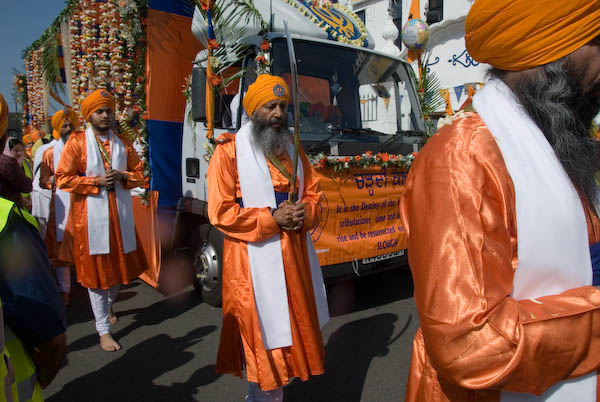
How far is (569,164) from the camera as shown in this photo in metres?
0.95

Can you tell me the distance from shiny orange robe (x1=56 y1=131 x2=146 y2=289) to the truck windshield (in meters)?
1.85

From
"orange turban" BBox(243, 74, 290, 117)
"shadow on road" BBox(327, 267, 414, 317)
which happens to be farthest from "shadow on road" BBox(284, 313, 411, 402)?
"orange turban" BBox(243, 74, 290, 117)

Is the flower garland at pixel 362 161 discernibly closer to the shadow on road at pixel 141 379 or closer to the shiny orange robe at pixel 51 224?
the shadow on road at pixel 141 379

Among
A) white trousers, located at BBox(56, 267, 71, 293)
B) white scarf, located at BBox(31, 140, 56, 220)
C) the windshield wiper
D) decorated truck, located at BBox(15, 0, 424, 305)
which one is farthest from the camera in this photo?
white scarf, located at BBox(31, 140, 56, 220)

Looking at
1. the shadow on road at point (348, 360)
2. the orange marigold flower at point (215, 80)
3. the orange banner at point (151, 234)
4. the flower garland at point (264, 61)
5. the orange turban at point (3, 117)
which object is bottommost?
the shadow on road at point (348, 360)

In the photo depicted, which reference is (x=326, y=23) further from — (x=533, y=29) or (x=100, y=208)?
(x=533, y=29)

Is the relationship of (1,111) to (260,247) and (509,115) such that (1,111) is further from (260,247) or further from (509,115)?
(509,115)

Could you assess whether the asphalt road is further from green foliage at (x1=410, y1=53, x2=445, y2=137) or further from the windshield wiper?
green foliage at (x1=410, y1=53, x2=445, y2=137)

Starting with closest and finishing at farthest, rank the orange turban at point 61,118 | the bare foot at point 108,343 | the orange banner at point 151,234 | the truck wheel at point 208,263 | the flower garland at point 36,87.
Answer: the bare foot at point 108,343
the truck wheel at point 208,263
the orange banner at point 151,234
the orange turban at point 61,118
the flower garland at point 36,87

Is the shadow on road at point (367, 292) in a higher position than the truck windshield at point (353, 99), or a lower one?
lower

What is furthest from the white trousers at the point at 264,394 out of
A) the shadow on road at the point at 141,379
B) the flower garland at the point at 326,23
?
the flower garland at the point at 326,23

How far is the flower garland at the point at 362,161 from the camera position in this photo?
11.0 feet

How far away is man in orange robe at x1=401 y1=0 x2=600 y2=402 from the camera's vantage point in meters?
0.84

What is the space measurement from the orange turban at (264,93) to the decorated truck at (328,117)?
85 cm
